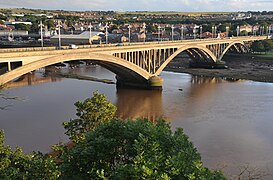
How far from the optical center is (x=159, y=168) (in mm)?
7852

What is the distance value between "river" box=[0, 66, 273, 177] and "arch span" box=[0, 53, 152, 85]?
86.7 inches

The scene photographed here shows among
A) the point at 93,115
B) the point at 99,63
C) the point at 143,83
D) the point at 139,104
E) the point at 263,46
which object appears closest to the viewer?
the point at 93,115

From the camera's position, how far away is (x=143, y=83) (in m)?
43.5

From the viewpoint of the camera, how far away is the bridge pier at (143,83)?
43.2 m

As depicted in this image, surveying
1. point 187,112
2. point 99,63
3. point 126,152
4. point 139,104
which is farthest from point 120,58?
point 126,152

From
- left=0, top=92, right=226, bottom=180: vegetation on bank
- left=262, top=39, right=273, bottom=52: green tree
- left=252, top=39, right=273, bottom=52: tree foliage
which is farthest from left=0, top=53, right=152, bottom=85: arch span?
left=262, top=39, right=273, bottom=52: green tree

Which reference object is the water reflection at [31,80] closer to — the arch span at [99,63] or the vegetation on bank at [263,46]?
the arch span at [99,63]

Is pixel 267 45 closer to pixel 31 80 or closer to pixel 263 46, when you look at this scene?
pixel 263 46

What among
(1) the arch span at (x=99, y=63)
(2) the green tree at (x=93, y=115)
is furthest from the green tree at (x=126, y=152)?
(1) the arch span at (x=99, y=63)

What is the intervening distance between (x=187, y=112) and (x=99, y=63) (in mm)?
11913

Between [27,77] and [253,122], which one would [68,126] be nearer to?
[253,122]

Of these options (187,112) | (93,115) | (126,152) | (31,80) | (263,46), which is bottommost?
→ (187,112)

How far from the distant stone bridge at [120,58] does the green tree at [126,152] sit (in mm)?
16135

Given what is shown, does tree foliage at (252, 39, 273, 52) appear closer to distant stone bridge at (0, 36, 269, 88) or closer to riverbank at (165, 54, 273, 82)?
riverbank at (165, 54, 273, 82)
